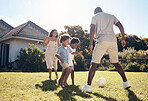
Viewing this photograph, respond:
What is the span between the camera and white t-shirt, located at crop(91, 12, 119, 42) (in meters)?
3.56

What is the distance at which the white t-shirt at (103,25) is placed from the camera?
140 inches

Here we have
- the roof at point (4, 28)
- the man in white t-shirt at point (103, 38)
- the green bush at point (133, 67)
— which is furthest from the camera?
the roof at point (4, 28)

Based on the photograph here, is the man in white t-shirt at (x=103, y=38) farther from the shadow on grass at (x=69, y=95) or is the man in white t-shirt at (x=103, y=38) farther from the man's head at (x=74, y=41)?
the man's head at (x=74, y=41)

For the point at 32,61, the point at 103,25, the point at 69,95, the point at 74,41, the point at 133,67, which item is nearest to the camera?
the point at 69,95

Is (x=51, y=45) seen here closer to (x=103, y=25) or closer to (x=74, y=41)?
(x=74, y=41)

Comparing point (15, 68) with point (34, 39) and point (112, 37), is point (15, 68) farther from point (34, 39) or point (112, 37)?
point (112, 37)

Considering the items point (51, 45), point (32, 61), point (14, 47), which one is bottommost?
point (32, 61)

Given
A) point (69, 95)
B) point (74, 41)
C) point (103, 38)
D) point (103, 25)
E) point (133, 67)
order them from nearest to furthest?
point (69, 95) < point (103, 38) < point (103, 25) < point (74, 41) < point (133, 67)

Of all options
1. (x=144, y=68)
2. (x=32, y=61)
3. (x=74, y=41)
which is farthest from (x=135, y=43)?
(x=74, y=41)

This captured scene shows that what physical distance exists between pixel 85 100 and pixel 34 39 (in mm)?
12833

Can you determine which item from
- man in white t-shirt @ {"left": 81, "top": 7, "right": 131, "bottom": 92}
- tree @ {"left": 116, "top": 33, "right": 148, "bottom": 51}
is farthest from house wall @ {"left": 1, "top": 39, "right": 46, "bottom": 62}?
tree @ {"left": 116, "top": 33, "right": 148, "bottom": 51}

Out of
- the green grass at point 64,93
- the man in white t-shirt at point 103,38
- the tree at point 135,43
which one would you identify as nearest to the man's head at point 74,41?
the man in white t-shirt at point 103,38

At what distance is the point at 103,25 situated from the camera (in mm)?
3604

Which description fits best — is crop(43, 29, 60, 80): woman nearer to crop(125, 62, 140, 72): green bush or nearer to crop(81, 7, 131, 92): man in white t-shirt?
crop(81, 7, 131, 92): man in white t-shirt
